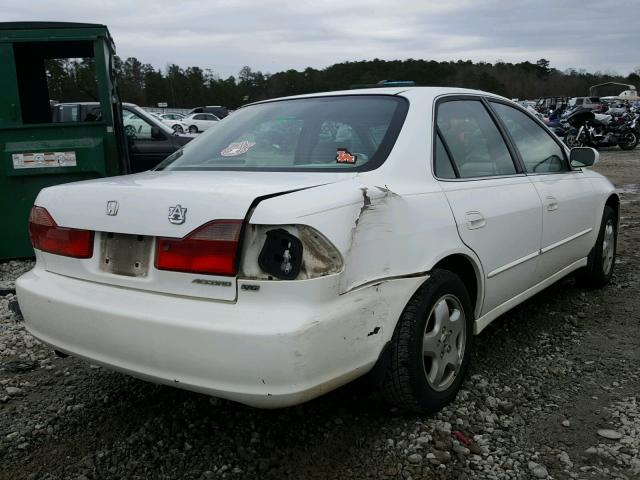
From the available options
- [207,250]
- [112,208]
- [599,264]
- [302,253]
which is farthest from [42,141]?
[599,264]

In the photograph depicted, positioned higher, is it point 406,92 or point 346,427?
point 406,92

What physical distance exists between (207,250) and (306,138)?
105cm

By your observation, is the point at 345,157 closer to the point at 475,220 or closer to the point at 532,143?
the point at 475,220

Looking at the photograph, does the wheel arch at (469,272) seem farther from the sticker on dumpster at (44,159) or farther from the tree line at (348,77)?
the tree line at (348,77)

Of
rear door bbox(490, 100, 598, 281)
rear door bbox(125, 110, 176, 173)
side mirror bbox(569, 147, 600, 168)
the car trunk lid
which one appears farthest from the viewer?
rear door bbox(125, 110, 176, 173)

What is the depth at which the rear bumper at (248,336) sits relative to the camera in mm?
1950

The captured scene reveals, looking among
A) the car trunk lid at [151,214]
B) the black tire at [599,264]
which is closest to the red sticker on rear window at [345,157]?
the car trunk lid at [151,214]

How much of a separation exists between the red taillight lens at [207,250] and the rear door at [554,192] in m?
2.15

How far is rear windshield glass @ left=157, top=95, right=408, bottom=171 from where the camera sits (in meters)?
2.62

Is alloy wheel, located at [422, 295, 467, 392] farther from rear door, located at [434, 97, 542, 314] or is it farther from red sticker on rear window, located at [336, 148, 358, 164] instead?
red sticker on rear window, located at [336, 148, 358, 164]

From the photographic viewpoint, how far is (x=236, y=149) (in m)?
3.01

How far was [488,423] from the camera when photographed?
2645 mm

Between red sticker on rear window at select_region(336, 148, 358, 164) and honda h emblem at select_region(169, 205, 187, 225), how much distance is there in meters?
0.79

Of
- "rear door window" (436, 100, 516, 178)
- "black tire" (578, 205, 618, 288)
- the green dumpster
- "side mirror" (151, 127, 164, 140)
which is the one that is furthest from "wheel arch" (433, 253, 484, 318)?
"side mirror" (151, 127, 164, 140)
